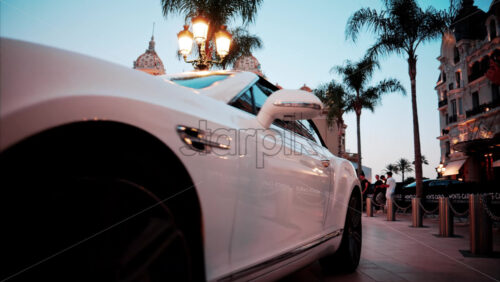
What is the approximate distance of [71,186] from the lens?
87 centimetres

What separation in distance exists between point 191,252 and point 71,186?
1.54ft

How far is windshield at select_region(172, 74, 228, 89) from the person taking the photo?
2033mm

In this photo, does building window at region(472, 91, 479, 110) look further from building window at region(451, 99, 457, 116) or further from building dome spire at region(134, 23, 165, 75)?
building dome spire at region(134, 23, 165, 75)

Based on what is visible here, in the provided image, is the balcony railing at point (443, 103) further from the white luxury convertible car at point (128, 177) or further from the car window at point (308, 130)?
the white luxury convertible car at point (128, 177)

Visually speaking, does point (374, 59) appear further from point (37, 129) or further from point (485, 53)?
point (485, 53)

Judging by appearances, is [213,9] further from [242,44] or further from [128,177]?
[128,177]

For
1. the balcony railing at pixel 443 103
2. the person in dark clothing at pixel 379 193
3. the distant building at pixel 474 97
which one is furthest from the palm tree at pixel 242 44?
the balcony railing at pixel 443 103

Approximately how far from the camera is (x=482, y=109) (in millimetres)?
30203

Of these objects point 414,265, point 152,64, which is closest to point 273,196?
point 414,265

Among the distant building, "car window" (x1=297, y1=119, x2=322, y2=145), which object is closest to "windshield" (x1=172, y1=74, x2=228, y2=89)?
"car window" (x1=297, y1=119, x2=322, y2=145)

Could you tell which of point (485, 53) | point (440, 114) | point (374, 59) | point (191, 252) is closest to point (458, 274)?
point (191, 252)

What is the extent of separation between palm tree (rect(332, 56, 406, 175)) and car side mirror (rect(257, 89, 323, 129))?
2144 cm

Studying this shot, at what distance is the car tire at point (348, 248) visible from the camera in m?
3.17

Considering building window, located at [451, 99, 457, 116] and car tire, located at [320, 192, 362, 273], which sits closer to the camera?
car tire, located at [320, 192, 362, 273]
